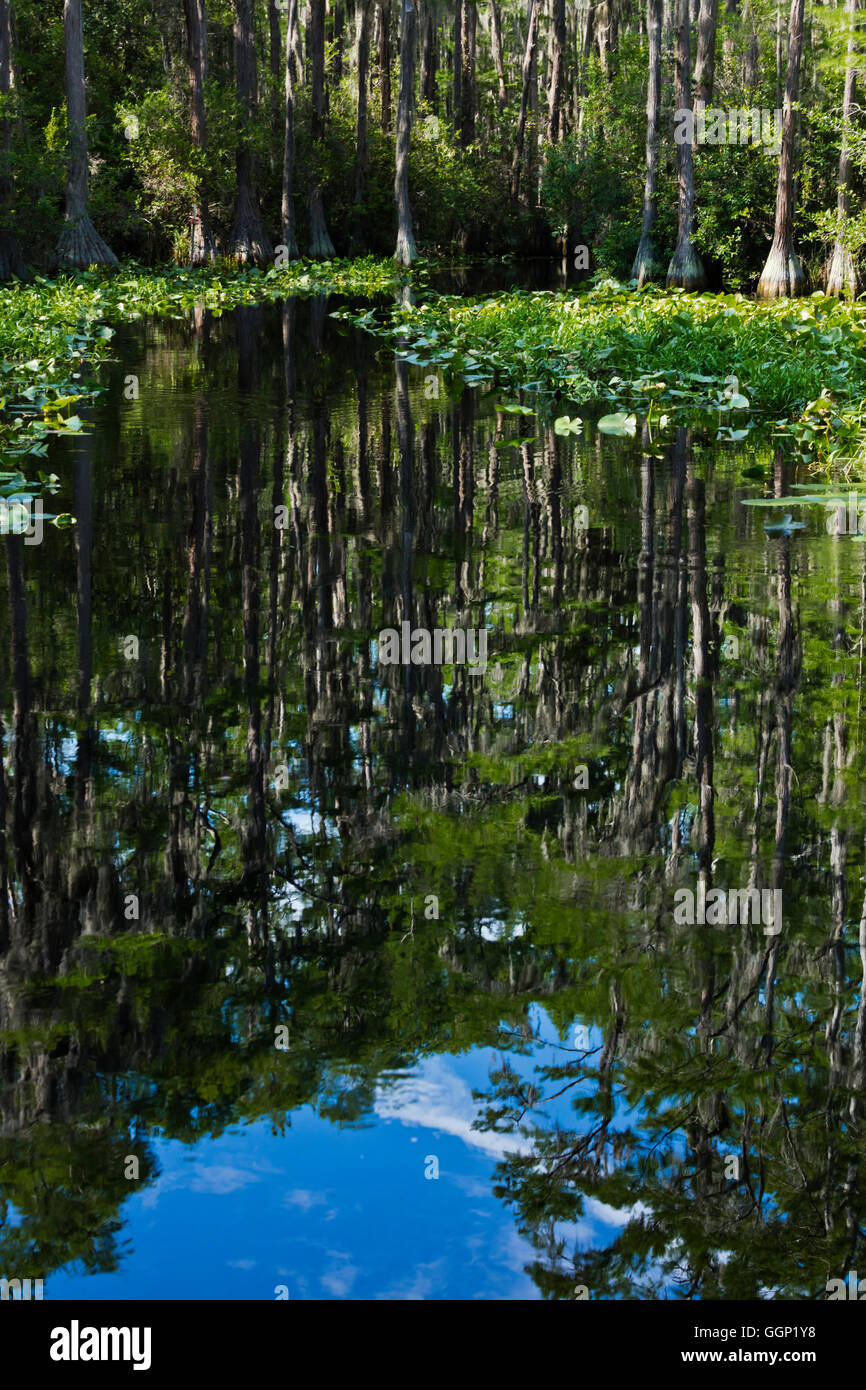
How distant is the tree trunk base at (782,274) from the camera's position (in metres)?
28.8

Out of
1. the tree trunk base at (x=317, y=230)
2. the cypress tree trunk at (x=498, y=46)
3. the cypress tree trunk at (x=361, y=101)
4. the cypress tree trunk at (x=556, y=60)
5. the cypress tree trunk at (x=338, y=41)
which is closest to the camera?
the cypress tree trunk at (x=361, y=101)

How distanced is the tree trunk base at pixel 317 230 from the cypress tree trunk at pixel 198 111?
3.48m

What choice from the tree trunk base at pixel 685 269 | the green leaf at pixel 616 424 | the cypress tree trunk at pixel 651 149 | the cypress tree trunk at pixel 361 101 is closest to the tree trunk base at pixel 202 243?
the cypress tree trunk at pixel 361 101

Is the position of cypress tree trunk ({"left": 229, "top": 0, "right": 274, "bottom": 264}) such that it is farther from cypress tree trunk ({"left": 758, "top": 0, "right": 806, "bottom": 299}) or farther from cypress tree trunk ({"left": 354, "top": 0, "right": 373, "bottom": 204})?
cypress tree trunk ({"left": 758, "top": 0, "right": 806, "bottom": 299})

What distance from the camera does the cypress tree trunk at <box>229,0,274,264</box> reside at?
38.1 m

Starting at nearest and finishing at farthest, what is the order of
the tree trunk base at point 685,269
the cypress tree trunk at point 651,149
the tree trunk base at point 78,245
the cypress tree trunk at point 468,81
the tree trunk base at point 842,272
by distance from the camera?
the tree trunk base at point 842,272 → the tree trunk base at point 685,269 → the cypress tree trunk at point 651,149 → the tree trunk base at point 78,245 → the cypress tree trunk at point 468,81

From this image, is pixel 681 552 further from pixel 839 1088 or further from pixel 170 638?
pixel 839 1088

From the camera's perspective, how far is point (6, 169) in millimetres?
29109

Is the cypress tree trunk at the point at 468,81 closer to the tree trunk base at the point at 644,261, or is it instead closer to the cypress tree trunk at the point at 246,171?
the cypress tree trunk at the point at 246,171

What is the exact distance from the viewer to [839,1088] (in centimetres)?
304

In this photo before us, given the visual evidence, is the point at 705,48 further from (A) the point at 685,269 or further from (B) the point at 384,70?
(B) the point at 384,70

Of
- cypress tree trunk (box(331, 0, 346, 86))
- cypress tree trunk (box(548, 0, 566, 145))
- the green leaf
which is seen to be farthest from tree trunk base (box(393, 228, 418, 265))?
the green leaf

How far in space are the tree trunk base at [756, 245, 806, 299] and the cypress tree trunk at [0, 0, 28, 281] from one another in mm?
15922
